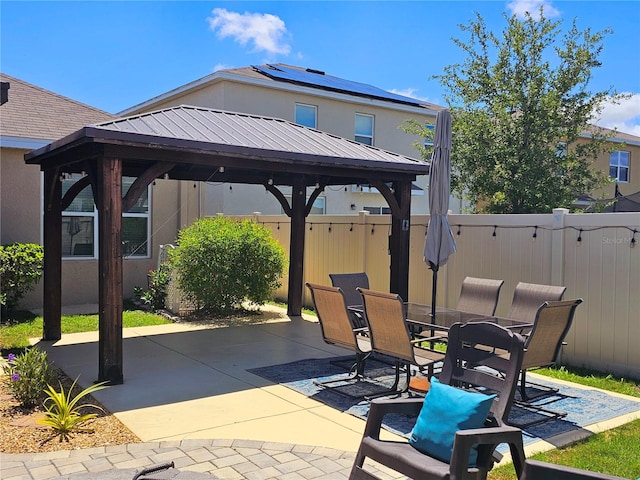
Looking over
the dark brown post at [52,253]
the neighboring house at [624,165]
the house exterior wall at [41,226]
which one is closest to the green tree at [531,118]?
the house exterior wall at [41,226]

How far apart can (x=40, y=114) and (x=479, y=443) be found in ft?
39.5

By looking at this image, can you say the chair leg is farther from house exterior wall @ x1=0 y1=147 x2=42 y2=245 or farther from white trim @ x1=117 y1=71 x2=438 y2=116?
white trim @ x1=117 y1=71 x2=438 y2=116

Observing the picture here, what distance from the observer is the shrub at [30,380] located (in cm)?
536

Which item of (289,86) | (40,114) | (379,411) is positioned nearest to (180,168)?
(40,114)

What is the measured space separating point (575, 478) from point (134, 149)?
5.44m

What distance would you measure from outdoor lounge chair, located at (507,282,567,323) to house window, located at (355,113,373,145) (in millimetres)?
10986

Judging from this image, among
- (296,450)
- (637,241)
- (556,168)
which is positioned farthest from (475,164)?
(296,450)

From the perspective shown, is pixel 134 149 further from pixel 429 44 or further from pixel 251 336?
pixel 429 44

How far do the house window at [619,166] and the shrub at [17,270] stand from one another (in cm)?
2007

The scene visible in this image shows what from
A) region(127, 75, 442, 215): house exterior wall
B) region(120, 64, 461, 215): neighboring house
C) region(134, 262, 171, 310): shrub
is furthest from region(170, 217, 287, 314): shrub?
region(127, 75, 442, 215): house exterior wall

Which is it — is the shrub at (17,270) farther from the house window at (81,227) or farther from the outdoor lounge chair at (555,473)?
the outdoor lounge chair at (555,473)

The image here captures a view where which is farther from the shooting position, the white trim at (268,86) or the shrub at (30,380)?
the white trim at (268,86)

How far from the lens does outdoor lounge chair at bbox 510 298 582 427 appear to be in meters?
5.21

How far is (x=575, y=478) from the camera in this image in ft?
7.41
